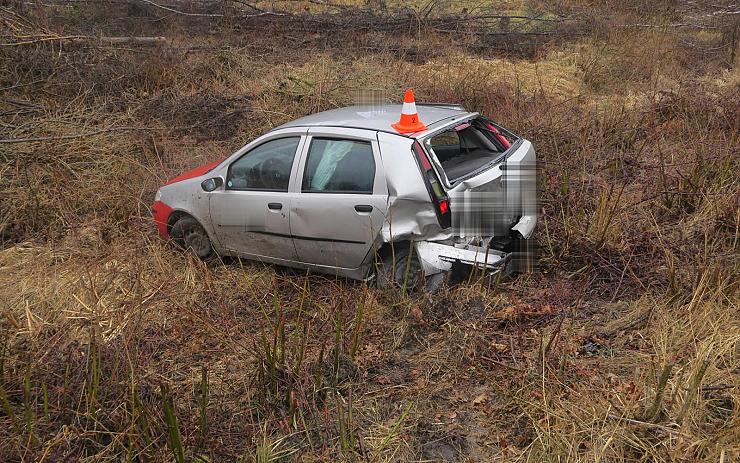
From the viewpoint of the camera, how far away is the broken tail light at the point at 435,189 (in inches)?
171

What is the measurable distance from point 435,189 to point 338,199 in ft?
2.59

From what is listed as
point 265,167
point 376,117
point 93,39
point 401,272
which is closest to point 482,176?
point 401,272

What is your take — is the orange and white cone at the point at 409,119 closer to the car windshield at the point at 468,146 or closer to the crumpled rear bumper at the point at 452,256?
the car windshield at the point at 468,146

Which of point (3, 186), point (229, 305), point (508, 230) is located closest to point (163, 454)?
point (229, 305)

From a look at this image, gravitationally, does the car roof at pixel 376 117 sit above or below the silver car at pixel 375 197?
above

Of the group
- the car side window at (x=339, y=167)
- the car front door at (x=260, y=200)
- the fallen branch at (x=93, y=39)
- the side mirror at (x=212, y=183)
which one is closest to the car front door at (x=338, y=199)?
the car side window at (x=339, y=167)

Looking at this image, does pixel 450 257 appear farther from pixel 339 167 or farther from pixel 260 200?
pixel 260 200

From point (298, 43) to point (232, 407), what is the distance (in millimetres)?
9545

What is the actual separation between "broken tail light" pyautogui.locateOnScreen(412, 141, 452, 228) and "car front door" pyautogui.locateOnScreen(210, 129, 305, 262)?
114 centimetres

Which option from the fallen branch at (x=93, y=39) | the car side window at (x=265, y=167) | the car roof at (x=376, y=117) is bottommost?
the car side window at (x=265, y=167)

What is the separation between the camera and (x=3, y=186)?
22.7 ft

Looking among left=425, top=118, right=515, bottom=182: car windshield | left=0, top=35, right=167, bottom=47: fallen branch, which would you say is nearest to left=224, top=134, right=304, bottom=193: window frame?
left=425, top=118, right=515, bottom=182: car windshield

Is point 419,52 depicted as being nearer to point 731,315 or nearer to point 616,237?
point 616,237

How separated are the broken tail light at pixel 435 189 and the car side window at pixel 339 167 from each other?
386 millimetres
